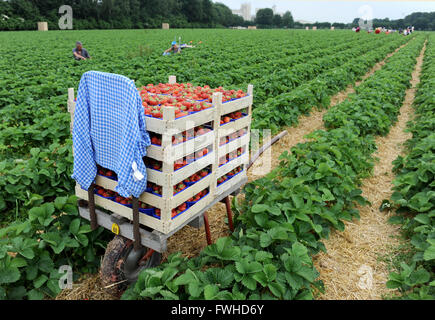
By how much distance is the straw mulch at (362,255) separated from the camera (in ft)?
11.8

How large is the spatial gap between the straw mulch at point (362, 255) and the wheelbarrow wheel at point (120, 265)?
1.83 metres

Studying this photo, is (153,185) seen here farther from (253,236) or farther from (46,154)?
(46,154)

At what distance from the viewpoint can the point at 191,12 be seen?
3447 inches

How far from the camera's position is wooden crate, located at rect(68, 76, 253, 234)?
9.62ft

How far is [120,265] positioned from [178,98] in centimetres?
176

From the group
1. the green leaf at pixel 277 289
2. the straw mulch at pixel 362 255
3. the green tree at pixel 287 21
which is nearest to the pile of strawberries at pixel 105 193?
the green leaf at pixel 277 289

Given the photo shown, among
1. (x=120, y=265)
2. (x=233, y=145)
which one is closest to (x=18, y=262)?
(x=120, y=265)

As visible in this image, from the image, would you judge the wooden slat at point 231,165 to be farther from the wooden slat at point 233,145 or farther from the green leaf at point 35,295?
the green leaf at point 35,295

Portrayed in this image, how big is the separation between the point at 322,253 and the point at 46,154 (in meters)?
4.08

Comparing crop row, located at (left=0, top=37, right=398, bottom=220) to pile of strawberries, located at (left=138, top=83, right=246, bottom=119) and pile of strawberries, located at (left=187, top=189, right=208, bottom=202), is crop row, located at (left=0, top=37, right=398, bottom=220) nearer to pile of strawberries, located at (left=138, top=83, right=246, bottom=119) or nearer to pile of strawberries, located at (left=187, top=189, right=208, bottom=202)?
pile of strawberries, located at (left=138, top=83, right=246, bottom=119)

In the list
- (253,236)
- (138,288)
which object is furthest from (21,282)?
(253,236)

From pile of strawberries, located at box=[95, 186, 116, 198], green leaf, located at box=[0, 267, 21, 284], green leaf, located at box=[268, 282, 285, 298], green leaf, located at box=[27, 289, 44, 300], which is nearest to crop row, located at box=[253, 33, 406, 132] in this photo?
pile of strawberries, located at box=[95, 186, 116, 198]

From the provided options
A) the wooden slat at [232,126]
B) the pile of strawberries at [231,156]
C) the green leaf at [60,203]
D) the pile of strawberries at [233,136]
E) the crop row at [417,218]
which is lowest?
the crop row at [417,218]
